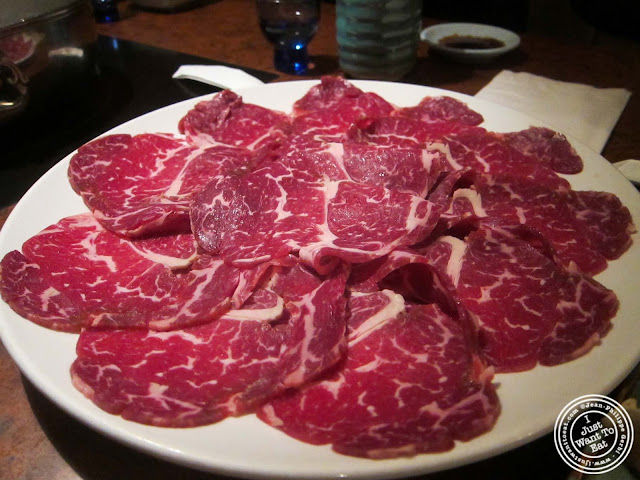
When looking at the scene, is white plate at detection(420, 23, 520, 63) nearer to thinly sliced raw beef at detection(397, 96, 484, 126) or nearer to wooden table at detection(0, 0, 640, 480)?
wooden table at detection(0, 0, 640, 480)

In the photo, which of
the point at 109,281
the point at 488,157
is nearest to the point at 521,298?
the point at 488,157

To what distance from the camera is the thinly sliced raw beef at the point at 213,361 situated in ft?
3.05

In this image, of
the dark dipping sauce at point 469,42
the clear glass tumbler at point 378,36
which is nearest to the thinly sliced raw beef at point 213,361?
the clear glass tumbler at point 378,36

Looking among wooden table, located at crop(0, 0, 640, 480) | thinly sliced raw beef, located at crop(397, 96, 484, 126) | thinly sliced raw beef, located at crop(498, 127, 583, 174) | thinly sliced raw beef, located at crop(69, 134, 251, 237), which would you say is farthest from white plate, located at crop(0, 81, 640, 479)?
thinly sliced raw beef, located at crop(397, 96, 484, 126)

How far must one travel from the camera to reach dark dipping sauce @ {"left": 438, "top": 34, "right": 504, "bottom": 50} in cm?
263

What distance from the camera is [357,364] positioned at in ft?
3.34

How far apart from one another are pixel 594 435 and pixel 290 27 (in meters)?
2.17

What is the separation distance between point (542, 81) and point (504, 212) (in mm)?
1142

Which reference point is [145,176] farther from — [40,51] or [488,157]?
[488,157]

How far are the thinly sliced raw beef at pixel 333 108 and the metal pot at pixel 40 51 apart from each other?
2.86 feet

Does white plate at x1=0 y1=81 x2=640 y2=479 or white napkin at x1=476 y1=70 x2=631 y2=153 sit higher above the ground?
white plate at x1=0 y1=81 x2=640 y2=479

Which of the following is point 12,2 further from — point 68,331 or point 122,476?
point 122,476

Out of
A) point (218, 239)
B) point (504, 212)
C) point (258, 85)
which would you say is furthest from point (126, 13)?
point (504, 212)

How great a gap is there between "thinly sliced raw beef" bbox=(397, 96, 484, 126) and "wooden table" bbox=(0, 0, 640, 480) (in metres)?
0.54
